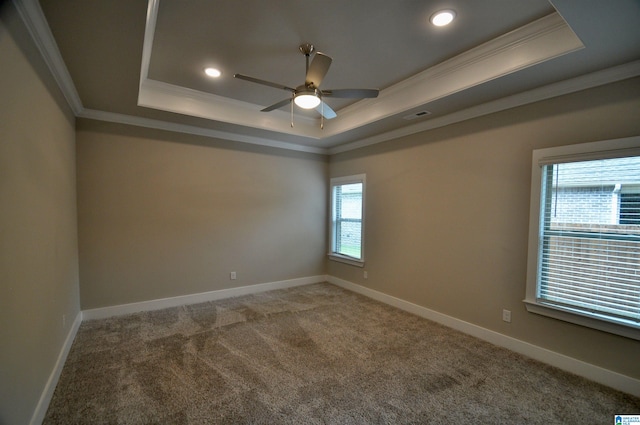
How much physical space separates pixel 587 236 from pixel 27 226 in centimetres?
428

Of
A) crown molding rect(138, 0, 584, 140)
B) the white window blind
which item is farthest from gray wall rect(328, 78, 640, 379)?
crown molding rect(138, 0, 584, 140)

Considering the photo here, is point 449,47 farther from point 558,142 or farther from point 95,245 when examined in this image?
point 95,245

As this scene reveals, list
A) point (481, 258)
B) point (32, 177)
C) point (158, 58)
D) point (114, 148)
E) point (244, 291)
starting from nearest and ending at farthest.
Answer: point (32, 177), point (158, 58), point (481, 258), point (114, 148), point (244, 291)

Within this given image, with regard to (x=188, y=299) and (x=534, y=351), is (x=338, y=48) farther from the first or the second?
(x=188, y=299)

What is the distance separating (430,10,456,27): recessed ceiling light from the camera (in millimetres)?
2118

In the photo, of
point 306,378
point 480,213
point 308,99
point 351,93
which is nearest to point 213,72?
point 308,99

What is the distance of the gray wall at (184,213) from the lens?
353cm

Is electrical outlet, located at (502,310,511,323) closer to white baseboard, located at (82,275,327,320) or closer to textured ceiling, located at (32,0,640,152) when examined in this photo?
textured ceiling, located at (32,0,640,152)

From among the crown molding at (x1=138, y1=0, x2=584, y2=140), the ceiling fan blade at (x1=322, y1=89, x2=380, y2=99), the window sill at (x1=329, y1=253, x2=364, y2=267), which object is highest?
the crown molding at (x1=138, y1=0, x2=584, y2=140)

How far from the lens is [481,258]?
3172 mm

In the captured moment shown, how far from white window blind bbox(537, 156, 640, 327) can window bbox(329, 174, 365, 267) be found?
100 inches

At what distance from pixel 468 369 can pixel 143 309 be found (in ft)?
13.1

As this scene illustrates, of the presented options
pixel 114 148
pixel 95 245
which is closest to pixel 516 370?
pixel 95 245

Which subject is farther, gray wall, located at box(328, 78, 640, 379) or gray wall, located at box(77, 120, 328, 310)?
gray wall, located at box(77, 120, 328, 310)
